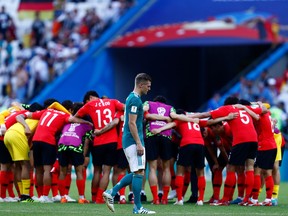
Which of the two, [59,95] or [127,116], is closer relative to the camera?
[127,116]

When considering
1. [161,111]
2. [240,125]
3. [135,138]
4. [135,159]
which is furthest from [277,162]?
[135,138]

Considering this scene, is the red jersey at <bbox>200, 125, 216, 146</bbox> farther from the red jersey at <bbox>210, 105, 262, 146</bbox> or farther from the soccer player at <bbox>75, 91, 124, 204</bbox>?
the soccer player at <bbox>75, 91, 124, 204</bbox>

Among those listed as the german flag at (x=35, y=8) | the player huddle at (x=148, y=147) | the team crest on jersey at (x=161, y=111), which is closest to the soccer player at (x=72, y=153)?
the player huddle at (x=148, y=147)

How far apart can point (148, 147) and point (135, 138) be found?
12.1 feet

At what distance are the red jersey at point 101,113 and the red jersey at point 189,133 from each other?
1.24m

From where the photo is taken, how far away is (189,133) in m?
21.5

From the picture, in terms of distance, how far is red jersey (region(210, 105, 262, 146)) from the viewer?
69.4ft

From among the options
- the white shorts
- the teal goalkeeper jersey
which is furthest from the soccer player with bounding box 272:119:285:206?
the teal goalkeeper jersey

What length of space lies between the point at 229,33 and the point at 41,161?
642 inches

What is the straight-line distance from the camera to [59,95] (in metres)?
38.6

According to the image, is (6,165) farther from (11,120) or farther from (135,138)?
(135,138)

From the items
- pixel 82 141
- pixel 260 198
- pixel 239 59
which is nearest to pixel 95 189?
pixel 82 141

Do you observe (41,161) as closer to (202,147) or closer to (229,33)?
(202,147)

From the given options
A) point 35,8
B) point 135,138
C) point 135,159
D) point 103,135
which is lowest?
point 135,159
